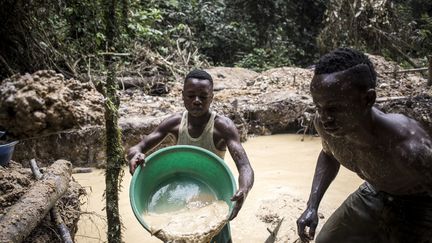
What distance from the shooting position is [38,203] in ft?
7.10

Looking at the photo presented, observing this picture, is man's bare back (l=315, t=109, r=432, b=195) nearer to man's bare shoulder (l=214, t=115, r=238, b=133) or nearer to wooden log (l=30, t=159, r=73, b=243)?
man's bare shoulder (l=214, t=115, r=238, b=133)

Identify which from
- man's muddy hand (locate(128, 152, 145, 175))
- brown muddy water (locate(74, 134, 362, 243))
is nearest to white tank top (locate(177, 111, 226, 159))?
man's muddy hand (locate(128, 152, 145, 175))

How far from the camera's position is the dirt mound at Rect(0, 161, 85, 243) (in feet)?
7.57

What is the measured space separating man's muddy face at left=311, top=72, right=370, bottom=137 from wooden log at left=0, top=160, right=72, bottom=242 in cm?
163

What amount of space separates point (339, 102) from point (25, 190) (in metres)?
1.95

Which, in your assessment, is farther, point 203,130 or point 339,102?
point 203,130

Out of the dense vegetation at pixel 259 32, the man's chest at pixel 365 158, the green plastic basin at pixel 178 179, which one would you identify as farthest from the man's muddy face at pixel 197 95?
the dense vegetation at pixel 259 32

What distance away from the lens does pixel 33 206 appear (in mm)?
2123

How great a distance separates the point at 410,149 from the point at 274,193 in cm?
265

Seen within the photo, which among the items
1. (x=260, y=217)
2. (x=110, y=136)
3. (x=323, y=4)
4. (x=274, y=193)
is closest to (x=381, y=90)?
(x=274, y=193)

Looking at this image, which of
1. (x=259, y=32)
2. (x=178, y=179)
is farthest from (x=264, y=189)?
(x=259, y=32)

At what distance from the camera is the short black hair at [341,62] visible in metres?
→ 1.88

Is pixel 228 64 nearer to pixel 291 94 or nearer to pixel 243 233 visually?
pixel 291 94

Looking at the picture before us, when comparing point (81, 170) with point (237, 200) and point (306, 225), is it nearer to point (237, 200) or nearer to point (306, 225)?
point (237, 200)
